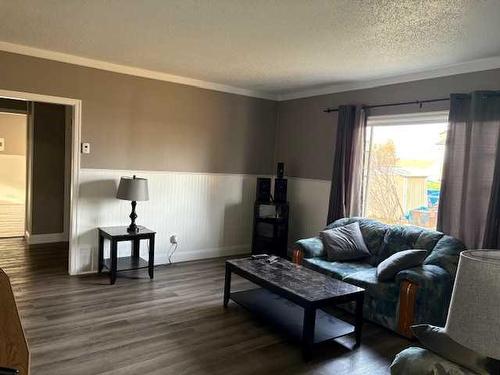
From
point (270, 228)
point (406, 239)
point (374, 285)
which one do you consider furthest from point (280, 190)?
point (374, 285)

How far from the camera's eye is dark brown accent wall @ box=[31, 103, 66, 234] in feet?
18.7

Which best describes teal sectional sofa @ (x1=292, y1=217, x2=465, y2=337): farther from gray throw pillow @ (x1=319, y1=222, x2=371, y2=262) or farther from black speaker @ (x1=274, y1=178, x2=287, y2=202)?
black speaker @ (x1=274, y1=178, x2=287, y2=202)

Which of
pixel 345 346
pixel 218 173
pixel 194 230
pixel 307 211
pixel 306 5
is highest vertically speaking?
pixel 306 5

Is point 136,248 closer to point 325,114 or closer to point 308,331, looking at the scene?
point 308,331

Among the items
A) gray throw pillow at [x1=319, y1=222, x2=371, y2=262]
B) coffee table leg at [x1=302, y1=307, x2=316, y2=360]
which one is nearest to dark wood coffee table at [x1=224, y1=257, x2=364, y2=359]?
coffee table leg at [x1=302, y1=307, x2=316, y2=360]

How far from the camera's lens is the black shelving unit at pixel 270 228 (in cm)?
530

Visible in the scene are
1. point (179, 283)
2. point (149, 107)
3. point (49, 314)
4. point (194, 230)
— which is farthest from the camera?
point (194, 230)

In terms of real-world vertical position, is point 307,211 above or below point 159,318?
above

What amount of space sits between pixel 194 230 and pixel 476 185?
339 cm

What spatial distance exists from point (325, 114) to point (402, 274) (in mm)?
2638

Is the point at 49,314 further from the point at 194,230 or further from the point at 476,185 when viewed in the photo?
the point at 476,185

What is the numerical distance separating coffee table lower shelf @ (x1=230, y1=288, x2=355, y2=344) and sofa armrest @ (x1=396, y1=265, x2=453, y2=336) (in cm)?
46

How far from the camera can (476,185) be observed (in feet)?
11.5

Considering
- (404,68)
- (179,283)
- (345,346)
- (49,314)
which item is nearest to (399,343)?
(345,346)
